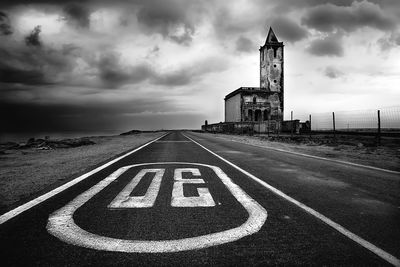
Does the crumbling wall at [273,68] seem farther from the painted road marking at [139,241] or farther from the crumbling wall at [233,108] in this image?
the painted road marking at [139,241]

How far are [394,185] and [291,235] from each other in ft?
13.2

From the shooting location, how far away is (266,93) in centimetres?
7081

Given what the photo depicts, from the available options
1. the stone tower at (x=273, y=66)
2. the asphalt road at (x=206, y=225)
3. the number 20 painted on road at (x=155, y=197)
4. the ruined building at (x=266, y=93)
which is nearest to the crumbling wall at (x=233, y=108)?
the ruined building at (x=266, y=93)

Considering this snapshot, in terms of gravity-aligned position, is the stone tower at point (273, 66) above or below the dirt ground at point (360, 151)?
above

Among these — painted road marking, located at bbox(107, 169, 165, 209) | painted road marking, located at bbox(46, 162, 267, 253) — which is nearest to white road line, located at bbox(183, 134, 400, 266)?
painted road marking, located at bbox(46, 162, 267, 253)

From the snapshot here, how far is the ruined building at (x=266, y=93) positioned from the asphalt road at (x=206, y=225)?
65.3 m

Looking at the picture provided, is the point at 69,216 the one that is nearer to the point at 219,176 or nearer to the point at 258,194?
the point at 258,194

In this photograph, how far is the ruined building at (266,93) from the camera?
69.8 meters

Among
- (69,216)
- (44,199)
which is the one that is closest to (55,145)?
(44,199)

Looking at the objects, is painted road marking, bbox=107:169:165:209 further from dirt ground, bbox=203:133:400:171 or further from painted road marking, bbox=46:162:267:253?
dirt ground, bbox=203:133:400:171

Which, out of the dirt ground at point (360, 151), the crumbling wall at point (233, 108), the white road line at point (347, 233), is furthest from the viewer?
the crumbling wall at point (233, 108)

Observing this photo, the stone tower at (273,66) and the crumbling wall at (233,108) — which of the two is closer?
the crumbling wall at (233,108)

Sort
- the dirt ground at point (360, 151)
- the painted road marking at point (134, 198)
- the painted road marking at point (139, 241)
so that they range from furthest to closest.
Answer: the dirt ground at point (360, 151)
the painted road marking at point (134, 198)
the painted road marking at point (139, 241)

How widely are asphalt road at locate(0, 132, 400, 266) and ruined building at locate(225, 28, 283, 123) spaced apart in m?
65.3
